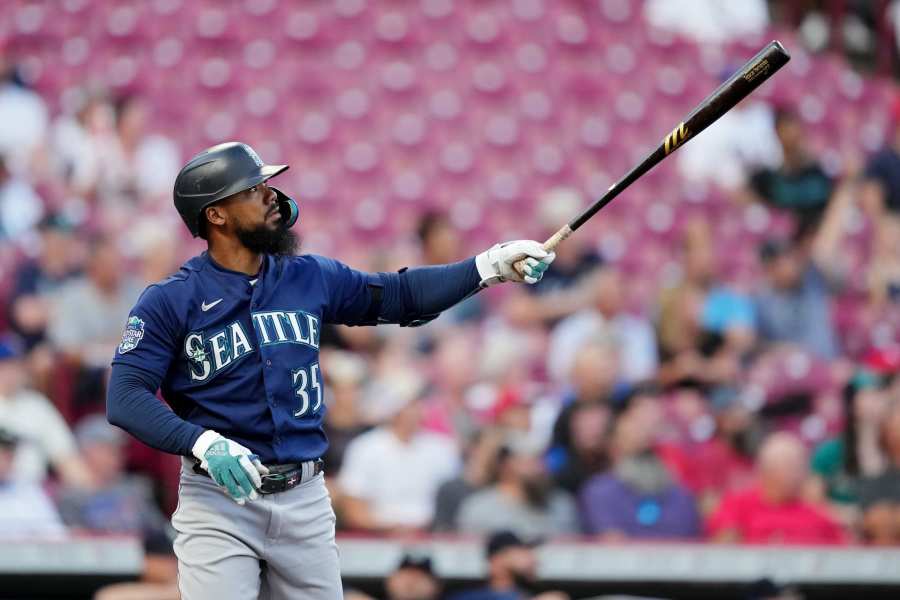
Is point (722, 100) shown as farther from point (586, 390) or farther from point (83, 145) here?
point (83, 145)

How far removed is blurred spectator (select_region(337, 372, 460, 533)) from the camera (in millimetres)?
5598

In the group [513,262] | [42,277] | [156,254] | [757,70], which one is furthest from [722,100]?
[42,277]

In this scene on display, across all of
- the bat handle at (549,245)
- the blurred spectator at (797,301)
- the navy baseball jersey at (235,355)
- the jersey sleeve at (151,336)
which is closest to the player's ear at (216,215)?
the navy baseball jersey at (235,355)

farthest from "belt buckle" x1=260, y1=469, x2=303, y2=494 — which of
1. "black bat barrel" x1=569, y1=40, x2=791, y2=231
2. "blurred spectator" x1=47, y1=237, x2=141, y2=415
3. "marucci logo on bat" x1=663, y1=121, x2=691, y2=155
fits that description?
"blurred spectator" x1=47, y1=237, x2=141, y2=415

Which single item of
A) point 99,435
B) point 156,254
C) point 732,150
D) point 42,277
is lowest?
point 99,435

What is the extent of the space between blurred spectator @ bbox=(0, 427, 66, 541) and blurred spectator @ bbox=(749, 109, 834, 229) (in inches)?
183

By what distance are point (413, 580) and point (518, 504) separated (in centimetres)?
85

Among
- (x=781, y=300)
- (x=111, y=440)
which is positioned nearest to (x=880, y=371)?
(x=781, y=300)

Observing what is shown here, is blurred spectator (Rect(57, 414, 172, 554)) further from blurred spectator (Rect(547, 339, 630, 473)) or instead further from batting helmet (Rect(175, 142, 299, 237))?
batting helmet (Rect(175, 142, 299, 237))

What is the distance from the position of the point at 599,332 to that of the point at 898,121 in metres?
3.29

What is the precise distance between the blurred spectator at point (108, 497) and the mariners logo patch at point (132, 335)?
220cm

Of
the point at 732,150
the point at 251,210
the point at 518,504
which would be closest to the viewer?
the point at 251,210

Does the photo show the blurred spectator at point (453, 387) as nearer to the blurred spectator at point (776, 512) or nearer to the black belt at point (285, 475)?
the blurred spectator at point (776, 512)

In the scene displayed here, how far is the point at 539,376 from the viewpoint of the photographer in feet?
22.2
